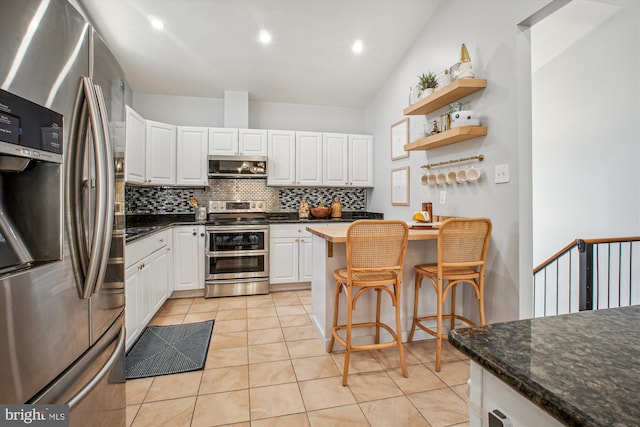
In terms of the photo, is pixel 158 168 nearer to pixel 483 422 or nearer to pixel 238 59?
pixel 238 59

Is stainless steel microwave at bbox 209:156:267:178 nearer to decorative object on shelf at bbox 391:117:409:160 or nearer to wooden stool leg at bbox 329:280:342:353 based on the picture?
decorative object on shelf at bbox 391:117:409:160

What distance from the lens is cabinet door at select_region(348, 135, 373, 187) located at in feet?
14.8

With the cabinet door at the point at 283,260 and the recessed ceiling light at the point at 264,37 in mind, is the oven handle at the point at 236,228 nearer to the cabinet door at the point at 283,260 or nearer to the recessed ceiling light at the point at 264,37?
the cabinet door at the point at 283,260

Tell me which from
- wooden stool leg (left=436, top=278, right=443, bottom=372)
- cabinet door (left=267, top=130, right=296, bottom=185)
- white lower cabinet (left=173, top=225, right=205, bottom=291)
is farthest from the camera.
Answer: cabinet door (left=267, top=130, right=296, bottom=185)

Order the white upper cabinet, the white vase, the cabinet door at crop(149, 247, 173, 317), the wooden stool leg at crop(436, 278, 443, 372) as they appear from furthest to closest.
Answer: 1. the white upper cabinet
2. the cabinet door at crop(149, 247, 173, 317)
3. the white vase
4. the wooden stool leg at crop(436, 278, 443, 372)

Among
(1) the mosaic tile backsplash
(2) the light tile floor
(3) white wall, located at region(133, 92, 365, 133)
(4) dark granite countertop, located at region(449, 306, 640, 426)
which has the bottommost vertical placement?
(2) the light tile floor

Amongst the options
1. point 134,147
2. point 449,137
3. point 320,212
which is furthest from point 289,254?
point 449,137

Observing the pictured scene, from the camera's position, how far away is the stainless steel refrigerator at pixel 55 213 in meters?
A: 0.75

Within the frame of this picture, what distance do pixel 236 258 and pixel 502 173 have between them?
3013 millimetres

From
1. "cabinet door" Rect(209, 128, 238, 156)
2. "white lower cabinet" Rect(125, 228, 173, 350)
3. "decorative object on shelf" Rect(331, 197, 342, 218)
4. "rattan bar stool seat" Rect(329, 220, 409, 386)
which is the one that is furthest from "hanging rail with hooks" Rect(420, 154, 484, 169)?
"white lower cabinet" Rect(125, 228, 173, 350)

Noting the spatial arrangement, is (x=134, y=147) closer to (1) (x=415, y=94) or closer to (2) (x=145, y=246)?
(2) (x=145, y=246)

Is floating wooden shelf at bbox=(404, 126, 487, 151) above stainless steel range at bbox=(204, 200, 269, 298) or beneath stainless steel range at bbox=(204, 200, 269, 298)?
above

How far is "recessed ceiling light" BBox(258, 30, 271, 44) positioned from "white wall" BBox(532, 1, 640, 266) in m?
2.89

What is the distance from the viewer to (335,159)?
4453mm
